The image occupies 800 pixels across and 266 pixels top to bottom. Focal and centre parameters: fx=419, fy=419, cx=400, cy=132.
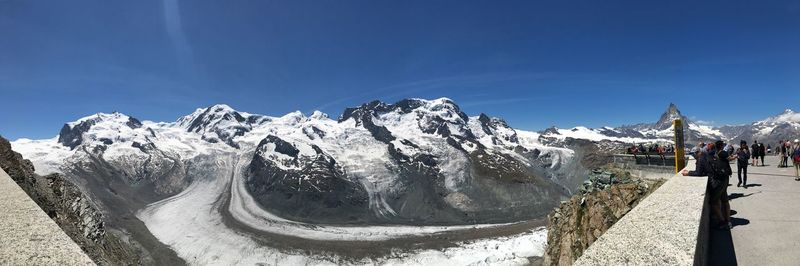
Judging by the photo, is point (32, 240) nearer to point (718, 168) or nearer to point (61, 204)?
point (718, 168)

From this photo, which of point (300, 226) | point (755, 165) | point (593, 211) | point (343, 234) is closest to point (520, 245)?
point (343, 234)

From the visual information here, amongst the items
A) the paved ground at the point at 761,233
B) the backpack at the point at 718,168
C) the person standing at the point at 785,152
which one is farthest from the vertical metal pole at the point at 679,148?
the person standing at the point at 785,152

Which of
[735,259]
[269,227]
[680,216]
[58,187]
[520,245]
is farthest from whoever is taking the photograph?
[269,227]

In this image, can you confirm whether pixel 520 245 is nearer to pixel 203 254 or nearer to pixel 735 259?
pixel 203 254

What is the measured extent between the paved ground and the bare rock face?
5050mm

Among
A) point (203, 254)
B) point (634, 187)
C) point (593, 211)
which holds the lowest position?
point (203, 254)

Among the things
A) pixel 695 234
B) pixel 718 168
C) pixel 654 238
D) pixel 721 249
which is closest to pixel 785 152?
pixel 718 168

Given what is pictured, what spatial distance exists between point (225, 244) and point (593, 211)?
144 m

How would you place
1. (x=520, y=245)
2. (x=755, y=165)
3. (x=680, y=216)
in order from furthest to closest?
(x=520, y=245) < (x=755, y=165) < (x=680, y=216)

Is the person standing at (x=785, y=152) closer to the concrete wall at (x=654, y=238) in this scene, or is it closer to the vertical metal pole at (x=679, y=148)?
the vertical metal pole at (x=679, y=148)

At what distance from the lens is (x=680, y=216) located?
23.6 ft

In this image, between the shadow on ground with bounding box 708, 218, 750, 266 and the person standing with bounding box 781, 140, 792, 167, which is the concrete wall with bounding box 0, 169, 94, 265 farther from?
the person standing with bounding box 781, 140, 792, 167

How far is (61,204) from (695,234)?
2444 cm

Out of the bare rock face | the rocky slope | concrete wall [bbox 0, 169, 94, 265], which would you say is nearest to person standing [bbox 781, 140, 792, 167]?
the bare rock face
